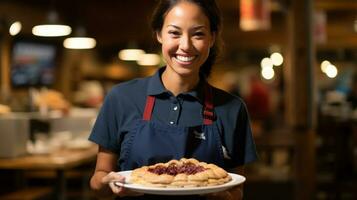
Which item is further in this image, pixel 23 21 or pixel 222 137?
pixel 23 21

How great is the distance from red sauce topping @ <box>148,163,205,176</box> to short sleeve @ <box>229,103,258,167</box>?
21 cm

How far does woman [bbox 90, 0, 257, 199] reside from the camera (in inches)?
78.4

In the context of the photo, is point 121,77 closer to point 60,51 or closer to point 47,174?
point 60,51

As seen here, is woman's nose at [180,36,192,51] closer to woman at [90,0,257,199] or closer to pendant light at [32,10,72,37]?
woman at [90,0,257,199]

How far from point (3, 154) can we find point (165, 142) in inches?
163

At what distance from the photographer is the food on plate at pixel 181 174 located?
1.87 meters

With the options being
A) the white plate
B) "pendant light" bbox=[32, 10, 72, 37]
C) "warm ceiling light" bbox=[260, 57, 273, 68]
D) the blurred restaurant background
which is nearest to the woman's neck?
the white plate

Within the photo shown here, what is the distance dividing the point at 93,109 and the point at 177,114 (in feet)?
23.0

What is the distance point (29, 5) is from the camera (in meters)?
9.82

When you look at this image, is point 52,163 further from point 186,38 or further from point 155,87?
point 186,38

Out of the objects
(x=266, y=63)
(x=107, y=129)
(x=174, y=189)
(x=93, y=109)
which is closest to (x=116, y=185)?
(x=174, y=189)

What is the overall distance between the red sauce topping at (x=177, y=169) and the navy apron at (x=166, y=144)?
64 millimetres

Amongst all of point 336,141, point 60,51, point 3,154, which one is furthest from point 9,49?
point 336,141

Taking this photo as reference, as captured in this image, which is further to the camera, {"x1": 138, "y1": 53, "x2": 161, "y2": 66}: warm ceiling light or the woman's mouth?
{"x1": 138, "y1": 53, "x2": 161, "y2": 66}: warm ceiling light
